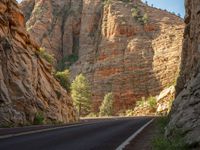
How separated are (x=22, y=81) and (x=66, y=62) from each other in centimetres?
9439

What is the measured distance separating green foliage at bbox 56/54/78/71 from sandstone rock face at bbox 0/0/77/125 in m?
81.1

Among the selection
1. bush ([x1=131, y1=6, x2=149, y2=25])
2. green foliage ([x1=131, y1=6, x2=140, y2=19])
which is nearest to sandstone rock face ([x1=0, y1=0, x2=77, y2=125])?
bush ([x1=131, y1=6, x2=149, y2=25])

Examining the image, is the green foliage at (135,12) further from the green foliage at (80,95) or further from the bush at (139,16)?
the green foliage at (80,95)

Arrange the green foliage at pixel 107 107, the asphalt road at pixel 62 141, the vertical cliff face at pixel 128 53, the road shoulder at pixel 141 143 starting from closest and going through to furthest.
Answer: the asphalt road at pixel 62 141 < the road shoulder at pixel 141 143 < the green foliage at pixel 107 107 < the vertical cliff face at pixel 128 53

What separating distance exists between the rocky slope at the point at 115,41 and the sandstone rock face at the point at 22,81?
63.3m

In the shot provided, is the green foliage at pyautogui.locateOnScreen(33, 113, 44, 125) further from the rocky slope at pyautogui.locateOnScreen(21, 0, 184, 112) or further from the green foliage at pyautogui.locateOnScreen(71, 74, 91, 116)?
the rocky slope at pyautogui.locateOnScreen(21, 0, 184, 112)

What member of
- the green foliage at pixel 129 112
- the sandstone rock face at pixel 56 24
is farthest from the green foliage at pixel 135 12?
the green foliage at pixel 129 112

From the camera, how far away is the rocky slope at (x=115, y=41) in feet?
357

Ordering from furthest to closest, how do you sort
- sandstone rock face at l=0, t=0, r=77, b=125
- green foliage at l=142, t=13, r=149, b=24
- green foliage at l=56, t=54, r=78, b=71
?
green foliage at l=56, t=54, r=78, b=71 < green foliage at l=142, t=13, r=149, b=24 < sandstone rock face at l=0, t=0, r=77, b=125

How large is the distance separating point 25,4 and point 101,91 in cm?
5264

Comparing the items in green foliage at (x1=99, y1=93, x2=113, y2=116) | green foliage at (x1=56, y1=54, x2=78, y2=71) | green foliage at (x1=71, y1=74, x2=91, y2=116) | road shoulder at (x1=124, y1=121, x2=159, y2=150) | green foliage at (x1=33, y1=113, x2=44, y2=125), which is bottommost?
green foliage at (x1=99, y1=93, x2=113, y2=116)

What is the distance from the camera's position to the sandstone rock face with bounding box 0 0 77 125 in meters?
30.4

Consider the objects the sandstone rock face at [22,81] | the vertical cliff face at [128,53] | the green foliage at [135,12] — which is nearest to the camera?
the sandstone rock face at [22,81]

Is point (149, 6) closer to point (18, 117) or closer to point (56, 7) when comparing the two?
point (56, 7)
